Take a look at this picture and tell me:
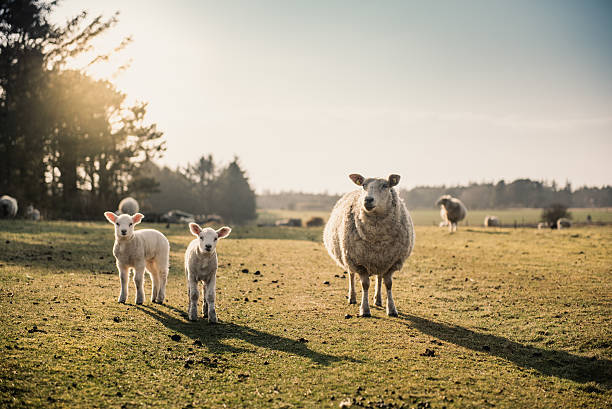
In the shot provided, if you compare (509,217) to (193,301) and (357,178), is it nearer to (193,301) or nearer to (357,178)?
(357,178)

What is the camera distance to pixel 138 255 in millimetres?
8695

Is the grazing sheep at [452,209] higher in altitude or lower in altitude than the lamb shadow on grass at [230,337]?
higher

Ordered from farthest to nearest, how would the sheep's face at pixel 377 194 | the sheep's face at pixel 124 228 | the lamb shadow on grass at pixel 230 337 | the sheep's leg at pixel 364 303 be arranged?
the sheep's face at pixel 124 228 → the sheep's leg at pixel 364 303 → the sheep's face at pixel 377 194 → the lamb shadow on grass at pixel 230 337

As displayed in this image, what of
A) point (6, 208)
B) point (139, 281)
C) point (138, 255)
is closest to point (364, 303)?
point (139, 281)

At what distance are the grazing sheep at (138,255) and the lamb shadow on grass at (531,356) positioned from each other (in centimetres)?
552

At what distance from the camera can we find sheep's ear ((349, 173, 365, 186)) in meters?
8.95

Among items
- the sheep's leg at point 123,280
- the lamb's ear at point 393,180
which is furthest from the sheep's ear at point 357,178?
the sheep's leg at point 123,280

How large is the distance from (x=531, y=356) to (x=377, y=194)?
3860mm

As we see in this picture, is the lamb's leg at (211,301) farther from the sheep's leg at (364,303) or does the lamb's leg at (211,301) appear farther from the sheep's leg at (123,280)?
→ the sheep's leg at (364,303)

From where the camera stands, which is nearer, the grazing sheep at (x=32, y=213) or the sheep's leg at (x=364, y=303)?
the sheep's leg at (x=364, y=303)

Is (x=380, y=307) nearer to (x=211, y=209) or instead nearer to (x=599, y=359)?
(x=599, y=359)

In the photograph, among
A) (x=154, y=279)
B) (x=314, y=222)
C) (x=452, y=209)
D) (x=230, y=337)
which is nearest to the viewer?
(x=230, y=337)

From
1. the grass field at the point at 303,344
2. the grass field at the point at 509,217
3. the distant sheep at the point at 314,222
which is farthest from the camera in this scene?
the grass field at the point at 509,217

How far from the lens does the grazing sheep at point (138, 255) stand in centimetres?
862
